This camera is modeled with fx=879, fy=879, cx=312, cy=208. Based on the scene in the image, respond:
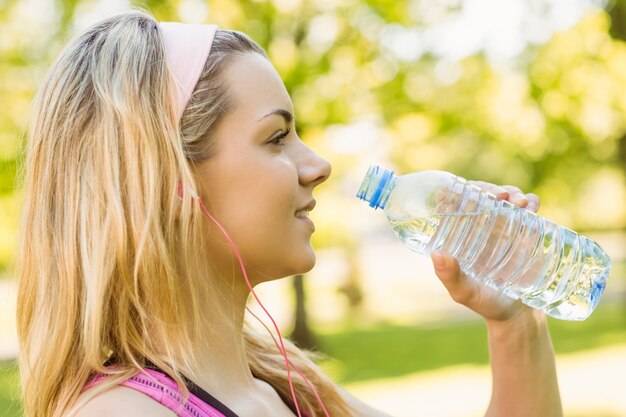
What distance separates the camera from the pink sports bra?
179 centimetres

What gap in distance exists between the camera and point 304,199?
208 centimetres

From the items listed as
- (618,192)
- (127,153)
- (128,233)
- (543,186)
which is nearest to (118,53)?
(127,153)

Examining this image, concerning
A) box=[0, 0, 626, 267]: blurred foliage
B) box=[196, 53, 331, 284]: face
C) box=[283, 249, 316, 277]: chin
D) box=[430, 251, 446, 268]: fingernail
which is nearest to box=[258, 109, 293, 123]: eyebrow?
box=[196, 53, 331, 284]: face

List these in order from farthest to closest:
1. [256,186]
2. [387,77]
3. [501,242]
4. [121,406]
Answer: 1. [387,77]
2. [501,242]
3. [256,186]
4. [121,406]

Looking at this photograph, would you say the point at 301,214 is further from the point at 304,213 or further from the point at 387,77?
the point at 387,77

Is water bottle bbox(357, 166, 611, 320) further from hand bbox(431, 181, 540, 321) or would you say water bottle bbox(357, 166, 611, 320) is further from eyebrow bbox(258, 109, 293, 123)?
eyebrow bbox(258, 109, 293, 123)

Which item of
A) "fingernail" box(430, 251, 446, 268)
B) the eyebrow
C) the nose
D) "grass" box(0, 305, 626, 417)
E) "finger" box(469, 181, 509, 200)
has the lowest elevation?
"grass" box(0, 305, 626, 417)

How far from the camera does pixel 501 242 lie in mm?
2711

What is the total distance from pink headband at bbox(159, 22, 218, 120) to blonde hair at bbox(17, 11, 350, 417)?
23mm

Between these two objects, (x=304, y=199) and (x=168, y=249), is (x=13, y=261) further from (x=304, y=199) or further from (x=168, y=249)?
(x=304, y=199)

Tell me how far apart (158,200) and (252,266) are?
1.00 ft

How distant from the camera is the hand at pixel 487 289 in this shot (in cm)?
226

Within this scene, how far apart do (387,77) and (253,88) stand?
1042 cm

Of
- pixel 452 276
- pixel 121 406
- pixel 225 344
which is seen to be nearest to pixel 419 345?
pixel 452 276
